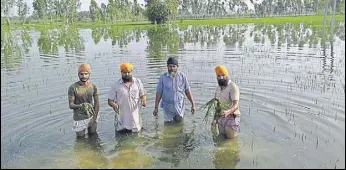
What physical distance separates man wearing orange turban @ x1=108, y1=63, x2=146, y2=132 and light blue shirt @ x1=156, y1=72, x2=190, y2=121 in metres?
0.82

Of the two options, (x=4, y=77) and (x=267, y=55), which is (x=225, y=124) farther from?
(x=267, y=55)

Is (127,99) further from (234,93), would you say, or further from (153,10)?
(153,10)

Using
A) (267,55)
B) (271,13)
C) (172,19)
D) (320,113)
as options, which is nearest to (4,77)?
(320,113)

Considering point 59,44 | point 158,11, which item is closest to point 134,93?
point 59,44

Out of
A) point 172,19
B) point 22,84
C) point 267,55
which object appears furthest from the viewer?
point 172,19

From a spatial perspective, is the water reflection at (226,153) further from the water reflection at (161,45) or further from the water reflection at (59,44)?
the water reflection at (59,44)

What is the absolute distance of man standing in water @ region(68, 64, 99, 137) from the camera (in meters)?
7.71

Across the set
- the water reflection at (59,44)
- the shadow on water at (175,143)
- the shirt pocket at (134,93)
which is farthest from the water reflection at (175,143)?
the water reflection at (59,44)

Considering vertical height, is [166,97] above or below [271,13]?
below

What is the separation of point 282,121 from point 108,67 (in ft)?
36.3

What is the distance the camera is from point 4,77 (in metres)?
15.8

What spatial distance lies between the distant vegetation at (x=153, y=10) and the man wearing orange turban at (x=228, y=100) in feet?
99.9

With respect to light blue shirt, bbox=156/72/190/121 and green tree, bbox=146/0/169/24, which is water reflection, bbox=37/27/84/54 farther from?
green tree, bbox=146/0/169/24

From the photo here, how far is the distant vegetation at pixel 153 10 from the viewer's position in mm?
69188
